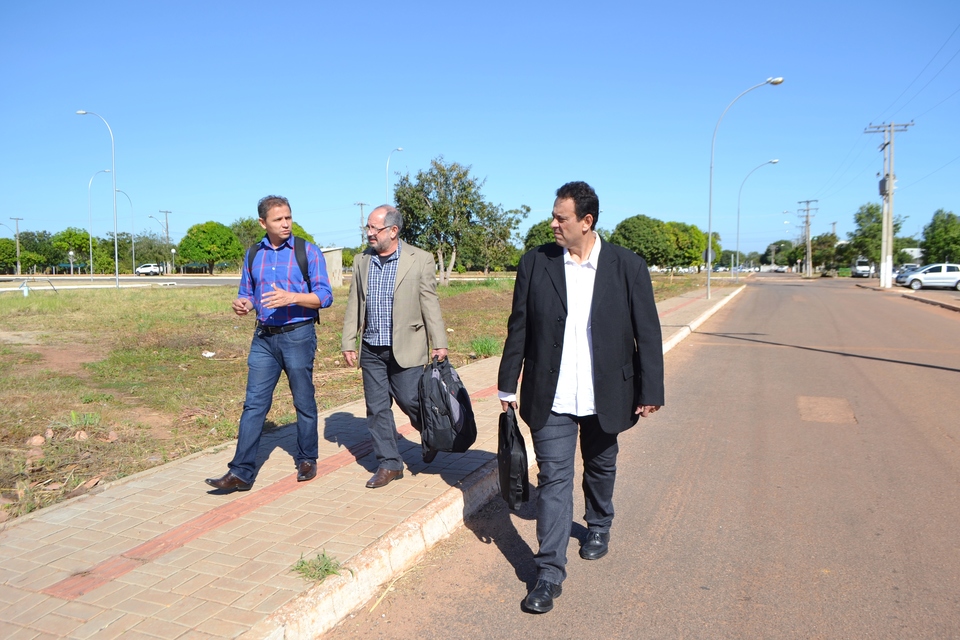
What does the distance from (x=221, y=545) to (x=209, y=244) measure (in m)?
82.5

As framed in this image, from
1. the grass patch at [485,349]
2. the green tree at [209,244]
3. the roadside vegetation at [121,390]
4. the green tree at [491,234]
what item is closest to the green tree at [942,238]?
the green tree at [491,234]

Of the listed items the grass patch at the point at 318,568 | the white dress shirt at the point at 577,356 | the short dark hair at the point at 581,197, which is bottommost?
the grass patch at the point at 318,568

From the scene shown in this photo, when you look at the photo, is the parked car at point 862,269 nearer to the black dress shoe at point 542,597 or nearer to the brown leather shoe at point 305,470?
the brown leather shoe at point 305,470

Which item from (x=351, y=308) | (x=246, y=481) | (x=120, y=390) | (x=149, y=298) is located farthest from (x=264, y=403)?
(x=149, y=298)

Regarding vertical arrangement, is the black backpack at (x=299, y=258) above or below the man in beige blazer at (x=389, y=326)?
above

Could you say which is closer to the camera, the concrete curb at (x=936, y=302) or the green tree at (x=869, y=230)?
the concrete curb at (x=936, y=302)

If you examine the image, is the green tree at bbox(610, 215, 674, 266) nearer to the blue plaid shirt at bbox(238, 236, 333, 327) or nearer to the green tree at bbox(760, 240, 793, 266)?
the blue plaid shirt at bbox(238, 236, 333, 327)

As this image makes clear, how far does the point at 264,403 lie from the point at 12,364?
7937 millimetres

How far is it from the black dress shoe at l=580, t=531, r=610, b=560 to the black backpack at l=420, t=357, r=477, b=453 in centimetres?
105

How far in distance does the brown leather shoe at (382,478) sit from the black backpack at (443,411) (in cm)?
40

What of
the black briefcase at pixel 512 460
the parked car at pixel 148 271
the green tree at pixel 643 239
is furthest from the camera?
the parked car at pixel 148 271

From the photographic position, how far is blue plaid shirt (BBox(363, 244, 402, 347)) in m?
4.59

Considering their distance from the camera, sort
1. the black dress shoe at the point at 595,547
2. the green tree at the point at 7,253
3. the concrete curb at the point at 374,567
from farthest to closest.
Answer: the green tree at the point at 7,253
the black dress shoe at the point at 595,547
the concrete curb at the point at 374,567

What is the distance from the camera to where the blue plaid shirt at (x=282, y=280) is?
4613 mm
